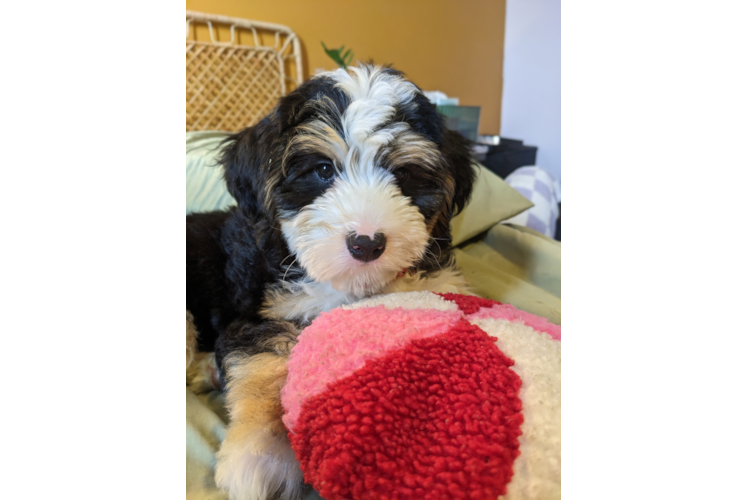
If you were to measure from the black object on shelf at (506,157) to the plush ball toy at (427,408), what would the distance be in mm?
3109

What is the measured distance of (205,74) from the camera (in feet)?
13.7

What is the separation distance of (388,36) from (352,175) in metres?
3.56

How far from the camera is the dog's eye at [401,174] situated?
4.72 ft

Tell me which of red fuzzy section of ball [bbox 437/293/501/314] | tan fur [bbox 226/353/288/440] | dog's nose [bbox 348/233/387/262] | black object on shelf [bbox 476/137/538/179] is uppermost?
black object on shelf [bbox 476/137/538/179]

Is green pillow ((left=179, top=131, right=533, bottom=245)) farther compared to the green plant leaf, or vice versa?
the green plant leaf

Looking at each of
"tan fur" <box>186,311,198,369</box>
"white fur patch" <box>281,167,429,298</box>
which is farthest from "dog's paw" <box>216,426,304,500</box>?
"tan fur" <box>186,311,198,369</box>

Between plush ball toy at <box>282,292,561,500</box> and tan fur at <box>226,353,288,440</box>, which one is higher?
plush ball toy at <box>282,292,561,500</box>

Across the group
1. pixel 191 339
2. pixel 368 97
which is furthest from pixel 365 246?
pixel 191 339

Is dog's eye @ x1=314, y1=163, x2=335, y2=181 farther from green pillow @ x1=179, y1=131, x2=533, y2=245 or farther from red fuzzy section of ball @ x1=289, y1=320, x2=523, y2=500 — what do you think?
green pillow @ x1=179, y1=131, x2=533, y2=245

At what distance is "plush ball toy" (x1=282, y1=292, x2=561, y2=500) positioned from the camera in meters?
0.70

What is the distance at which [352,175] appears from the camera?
4.56 feet

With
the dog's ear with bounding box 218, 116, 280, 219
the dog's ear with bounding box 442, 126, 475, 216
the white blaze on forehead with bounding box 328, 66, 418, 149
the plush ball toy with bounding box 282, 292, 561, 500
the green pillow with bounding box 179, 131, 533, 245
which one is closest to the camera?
the plush ball toy with bounding box 282, 292, 561, 500

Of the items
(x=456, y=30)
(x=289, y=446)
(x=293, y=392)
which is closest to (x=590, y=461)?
(x=293, y=392)

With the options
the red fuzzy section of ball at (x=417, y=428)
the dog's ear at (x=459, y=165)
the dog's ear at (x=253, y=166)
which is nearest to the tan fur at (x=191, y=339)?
the dog's ear at (x=253, y=166)
